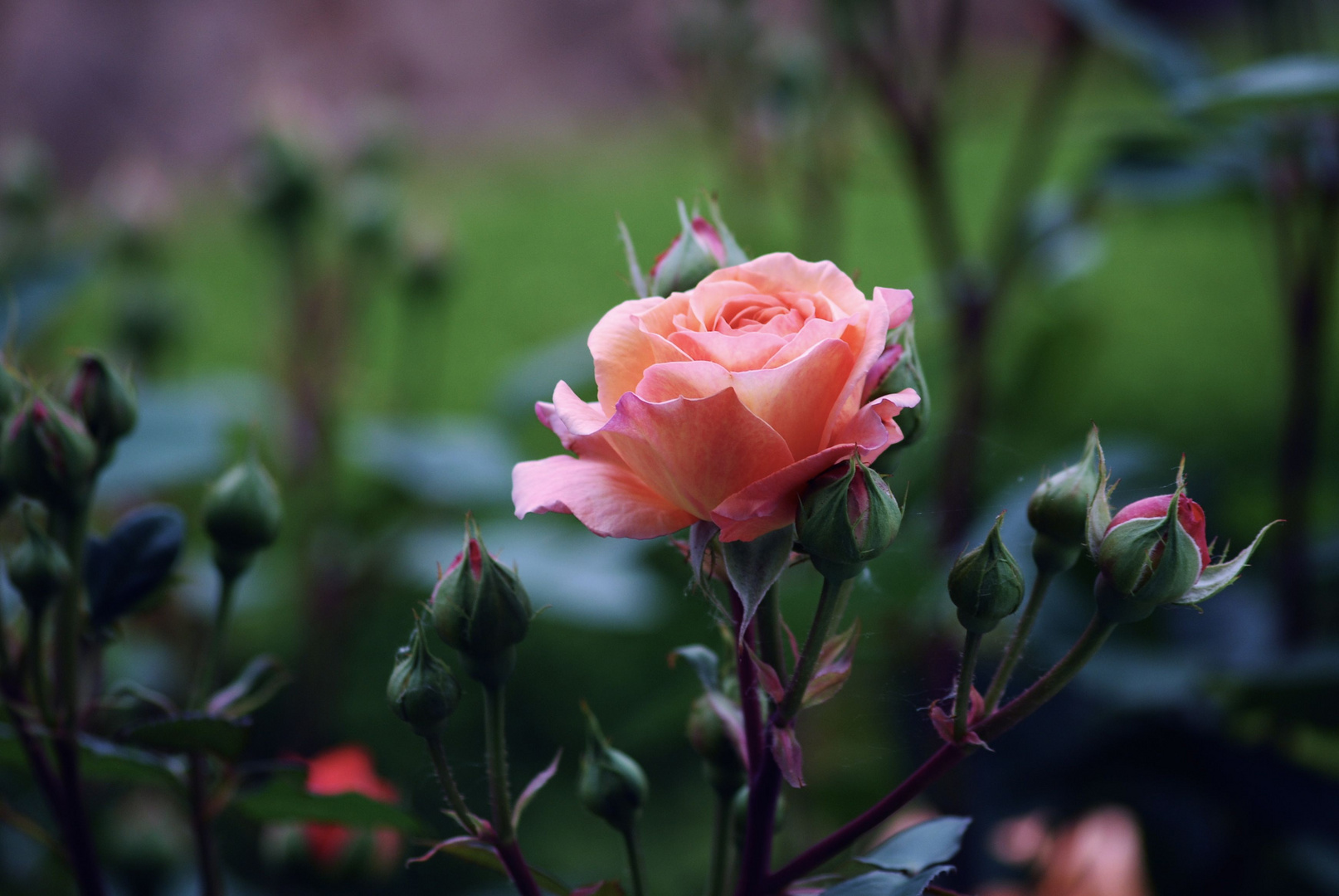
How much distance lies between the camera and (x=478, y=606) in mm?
271

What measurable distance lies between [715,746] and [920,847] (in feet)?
0.21

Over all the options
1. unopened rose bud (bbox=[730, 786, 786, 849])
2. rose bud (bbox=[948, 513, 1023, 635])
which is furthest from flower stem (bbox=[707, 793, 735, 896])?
rose bud (bbox=[948, 513, 1023, 635])

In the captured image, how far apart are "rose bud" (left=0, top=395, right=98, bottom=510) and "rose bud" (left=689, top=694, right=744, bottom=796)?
206 millimetres

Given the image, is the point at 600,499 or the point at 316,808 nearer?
the point at 600,499

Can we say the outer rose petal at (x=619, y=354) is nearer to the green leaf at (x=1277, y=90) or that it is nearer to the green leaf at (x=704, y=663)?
the green leaf at (x=704, y=663)

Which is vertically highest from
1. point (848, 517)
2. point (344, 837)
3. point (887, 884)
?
point (848, 517)

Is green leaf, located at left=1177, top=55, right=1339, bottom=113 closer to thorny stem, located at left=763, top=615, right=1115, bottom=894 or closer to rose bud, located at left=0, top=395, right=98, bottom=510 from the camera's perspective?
thorny stem, located at left=763, top=615, right=1115, bottom=894

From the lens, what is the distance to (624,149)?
283cm

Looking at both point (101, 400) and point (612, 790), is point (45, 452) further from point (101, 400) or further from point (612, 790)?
point (612, 790)

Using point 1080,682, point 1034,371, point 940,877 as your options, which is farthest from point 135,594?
point 1034,371

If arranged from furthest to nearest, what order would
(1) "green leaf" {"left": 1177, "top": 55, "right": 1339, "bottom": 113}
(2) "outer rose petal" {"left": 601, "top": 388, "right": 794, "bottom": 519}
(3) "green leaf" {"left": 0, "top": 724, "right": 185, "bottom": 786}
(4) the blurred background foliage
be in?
(4) the blurred background foliage < (1) "green leaf" {"left": 1177, "top": 55, "right": 1339, "bottom": 113} < (3) "green leaf" {"left": 0, "top": 724, "right": 185, "bottom": 786} < (2) "outer rose petal" {"left": 601, "top": 388, "right": 794, "bottom": 519}

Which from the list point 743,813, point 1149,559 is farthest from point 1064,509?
point 743,813

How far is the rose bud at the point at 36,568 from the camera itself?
0.31 metres

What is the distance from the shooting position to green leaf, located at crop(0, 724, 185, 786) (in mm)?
333
